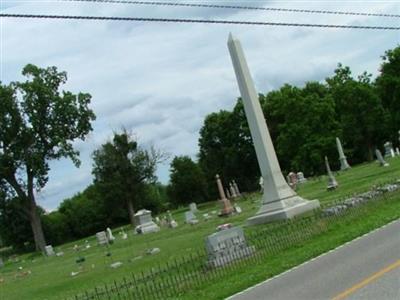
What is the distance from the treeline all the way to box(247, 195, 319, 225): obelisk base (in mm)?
38766

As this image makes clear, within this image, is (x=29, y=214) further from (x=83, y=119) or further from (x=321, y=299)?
(x=321, y=299)

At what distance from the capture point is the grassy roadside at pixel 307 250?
41.1ft

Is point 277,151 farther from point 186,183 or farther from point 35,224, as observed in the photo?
point 35,224

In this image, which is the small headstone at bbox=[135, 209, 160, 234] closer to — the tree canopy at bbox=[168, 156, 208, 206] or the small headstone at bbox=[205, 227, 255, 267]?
the small headstone at bbox=[205, 227, 255, 267]

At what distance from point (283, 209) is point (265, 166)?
1.97 m

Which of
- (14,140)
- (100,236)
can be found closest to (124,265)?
(100,236)

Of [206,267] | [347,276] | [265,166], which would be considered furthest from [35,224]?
[347,276]

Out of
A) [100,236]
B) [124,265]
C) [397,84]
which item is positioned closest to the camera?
[124,265]

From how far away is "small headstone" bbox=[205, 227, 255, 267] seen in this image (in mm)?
15609

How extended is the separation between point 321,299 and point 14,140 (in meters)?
49.4

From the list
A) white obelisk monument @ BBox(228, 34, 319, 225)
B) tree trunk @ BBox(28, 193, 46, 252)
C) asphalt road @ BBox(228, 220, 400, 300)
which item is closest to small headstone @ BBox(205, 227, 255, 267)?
asphalt road @ BBox(228, 220, 400, 300)

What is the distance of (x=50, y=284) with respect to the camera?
2188cm

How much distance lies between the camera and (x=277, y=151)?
77312mm

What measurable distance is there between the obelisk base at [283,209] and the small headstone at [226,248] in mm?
6866
